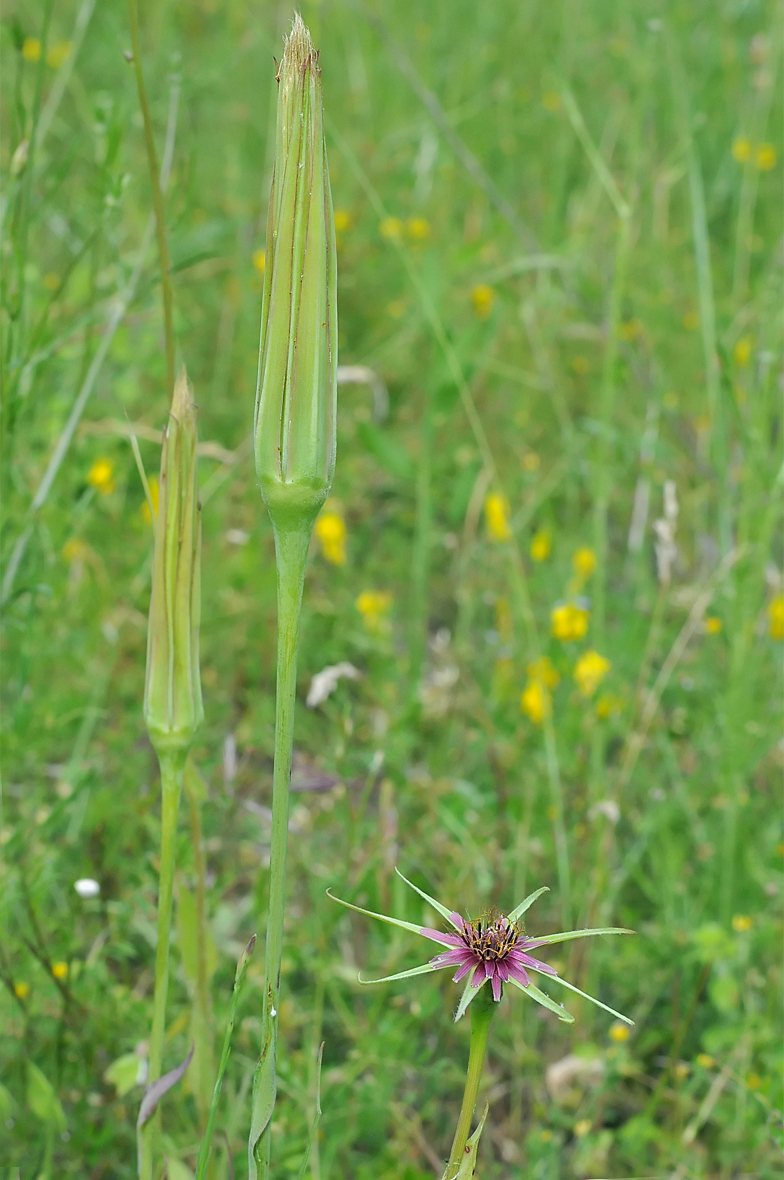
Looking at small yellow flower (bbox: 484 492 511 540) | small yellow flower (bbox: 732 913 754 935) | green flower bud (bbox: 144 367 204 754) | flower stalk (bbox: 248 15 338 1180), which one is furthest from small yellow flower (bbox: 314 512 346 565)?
flower stalk (bbox: 248 15 338 1180)

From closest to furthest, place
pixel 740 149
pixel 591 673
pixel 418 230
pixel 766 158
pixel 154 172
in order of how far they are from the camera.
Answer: pixel 154 172 → pixel 591 673 → pixel 418 230 → pixel 740 149 → pixel 766 158

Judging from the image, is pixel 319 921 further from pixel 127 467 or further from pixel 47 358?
pixel 127 467

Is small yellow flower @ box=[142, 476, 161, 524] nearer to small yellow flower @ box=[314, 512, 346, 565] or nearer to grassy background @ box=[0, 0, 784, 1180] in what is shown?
grassy background @ box=[0, 0, 784, 1180]

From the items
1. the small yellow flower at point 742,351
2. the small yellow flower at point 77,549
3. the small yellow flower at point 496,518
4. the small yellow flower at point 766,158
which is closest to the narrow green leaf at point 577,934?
the small yellow flower at point 496,518

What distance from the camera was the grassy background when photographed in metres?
1.37

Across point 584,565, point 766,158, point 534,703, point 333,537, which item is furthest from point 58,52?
point 534,703

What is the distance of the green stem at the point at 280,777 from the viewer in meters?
0.67

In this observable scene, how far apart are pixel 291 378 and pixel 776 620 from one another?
1689mm

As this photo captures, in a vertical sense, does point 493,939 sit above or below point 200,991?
above

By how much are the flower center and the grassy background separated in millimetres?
391

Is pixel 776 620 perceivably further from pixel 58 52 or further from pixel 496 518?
pixel 58 52

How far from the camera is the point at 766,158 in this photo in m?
4.19

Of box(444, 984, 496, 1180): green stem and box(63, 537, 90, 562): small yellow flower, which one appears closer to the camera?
box(444, 984, 496, 1180): green stem

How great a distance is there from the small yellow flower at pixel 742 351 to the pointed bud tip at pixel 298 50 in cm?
279
